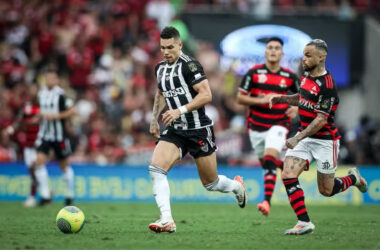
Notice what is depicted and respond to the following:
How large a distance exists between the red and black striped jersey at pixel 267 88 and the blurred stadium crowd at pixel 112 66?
281 inches

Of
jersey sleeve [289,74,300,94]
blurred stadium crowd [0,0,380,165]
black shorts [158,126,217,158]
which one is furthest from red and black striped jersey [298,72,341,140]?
blurred stadium crowd [0,0,380,165]

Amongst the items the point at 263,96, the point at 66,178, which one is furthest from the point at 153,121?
the point at 66,178

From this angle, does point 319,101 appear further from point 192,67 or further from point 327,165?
point 192,67

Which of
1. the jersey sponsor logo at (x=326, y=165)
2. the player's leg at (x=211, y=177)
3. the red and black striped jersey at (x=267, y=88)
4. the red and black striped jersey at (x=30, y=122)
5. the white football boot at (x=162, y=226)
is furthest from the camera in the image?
the red and black striped jersey at (x=30, y=122)

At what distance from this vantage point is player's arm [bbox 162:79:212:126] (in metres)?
8.85

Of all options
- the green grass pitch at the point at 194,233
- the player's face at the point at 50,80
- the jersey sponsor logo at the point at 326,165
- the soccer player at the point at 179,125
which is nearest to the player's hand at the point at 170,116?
the soccer player at the point at 179,125

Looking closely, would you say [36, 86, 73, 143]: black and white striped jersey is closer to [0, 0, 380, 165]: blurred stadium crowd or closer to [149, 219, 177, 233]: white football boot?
[0, 0, 380, 165]: blurred stadium crowd

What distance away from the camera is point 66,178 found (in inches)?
602

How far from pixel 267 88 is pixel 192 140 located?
352cm

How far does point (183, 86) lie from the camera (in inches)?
372

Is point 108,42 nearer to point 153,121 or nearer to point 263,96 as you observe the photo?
point 263,96

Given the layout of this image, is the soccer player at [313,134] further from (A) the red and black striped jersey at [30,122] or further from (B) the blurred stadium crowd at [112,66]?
(B) the blurred stadium crowd at [112,66]

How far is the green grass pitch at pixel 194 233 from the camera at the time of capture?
815cm

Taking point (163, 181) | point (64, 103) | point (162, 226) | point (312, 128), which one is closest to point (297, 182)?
point (312, 128)
